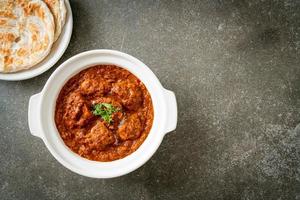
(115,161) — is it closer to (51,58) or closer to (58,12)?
(51,58)

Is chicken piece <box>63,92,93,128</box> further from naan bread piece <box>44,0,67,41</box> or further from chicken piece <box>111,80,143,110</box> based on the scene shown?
naan bread piece <box>44,0,67,41</box>

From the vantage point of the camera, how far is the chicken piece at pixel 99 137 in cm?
253

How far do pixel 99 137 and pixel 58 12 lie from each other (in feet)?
3.18

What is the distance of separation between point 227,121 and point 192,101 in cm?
31

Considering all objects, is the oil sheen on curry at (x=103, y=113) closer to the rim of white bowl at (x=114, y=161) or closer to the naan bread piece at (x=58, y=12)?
the rim of white bowl at (x=114, y=161)

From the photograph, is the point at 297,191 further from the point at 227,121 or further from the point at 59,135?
the point at 59,135

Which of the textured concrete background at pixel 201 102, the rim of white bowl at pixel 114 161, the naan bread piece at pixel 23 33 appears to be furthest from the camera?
the textured concrete background at pixel 201 102

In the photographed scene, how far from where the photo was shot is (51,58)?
286cm

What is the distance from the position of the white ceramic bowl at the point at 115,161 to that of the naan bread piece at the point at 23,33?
0.39m

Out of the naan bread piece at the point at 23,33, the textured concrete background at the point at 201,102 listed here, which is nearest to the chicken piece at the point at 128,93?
the textured concrete background at the point at 201,102

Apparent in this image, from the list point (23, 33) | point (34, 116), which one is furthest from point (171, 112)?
point (23, 33)

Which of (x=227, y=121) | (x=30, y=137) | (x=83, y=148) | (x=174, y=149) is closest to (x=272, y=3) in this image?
(x=227, y=121)

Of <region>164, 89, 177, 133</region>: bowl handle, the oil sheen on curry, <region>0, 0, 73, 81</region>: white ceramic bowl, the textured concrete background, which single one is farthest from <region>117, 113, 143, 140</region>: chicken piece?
<region>0, 0, 73, 81</region>: white ceramic bowl

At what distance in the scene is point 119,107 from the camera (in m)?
2.57
